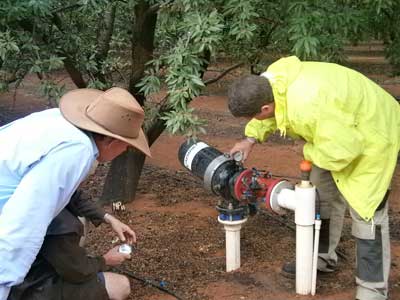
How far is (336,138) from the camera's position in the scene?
9.82 ft

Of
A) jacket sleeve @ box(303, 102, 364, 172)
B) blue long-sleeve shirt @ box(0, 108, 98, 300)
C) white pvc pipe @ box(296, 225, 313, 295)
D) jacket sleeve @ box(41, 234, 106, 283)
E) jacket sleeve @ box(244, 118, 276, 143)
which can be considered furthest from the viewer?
jacket sleeve @ box(244, 118, 276, 143)

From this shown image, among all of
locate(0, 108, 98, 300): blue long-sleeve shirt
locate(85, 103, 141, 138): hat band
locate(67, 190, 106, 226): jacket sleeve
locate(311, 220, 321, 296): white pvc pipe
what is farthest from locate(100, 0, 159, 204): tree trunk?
locate(0, 108, 98, 300): blue long-sleeve shirt

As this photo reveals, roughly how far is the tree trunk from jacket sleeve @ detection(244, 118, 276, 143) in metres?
1.52

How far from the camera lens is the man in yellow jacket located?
3.04 meters

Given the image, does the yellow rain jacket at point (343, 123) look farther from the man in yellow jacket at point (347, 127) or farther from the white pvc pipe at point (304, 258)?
the white pvc pipe at point (304, 258)

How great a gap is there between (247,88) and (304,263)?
3.51 feet

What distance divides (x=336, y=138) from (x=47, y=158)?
1.44 meters

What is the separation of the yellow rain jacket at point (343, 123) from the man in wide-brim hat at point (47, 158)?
3.06 feet

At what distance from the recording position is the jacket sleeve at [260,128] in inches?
143

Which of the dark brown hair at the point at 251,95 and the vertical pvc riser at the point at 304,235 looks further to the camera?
the vertical pvc riser at the point at 304,235

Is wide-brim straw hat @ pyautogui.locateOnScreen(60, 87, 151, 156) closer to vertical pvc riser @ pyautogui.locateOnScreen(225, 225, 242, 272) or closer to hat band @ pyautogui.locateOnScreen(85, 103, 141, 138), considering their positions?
hat band @ pyautogui.locateOnScreen(85, 103, 141, 138)

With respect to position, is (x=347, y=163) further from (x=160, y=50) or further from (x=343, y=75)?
(x=160, y=50)

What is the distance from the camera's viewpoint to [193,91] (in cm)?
340

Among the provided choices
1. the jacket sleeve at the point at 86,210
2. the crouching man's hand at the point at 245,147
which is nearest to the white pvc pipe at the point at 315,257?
the crouching man's hand at the point at 245,147
